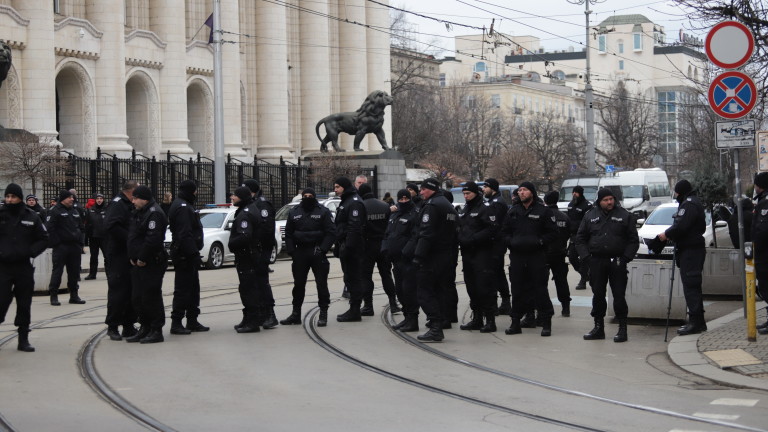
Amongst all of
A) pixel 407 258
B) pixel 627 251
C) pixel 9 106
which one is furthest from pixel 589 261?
pixel 9 106

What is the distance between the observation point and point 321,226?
49.1 feet

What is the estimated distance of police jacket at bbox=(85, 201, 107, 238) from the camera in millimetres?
22330

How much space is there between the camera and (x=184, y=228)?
1389 centimetres

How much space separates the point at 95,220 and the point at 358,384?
535 inches

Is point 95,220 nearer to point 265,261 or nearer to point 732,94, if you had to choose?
point 265,261

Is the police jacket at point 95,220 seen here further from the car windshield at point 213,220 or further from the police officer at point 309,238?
the police officer at point 309,238

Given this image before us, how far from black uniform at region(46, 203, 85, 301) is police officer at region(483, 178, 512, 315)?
708cm

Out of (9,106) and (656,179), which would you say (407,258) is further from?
(656,179)

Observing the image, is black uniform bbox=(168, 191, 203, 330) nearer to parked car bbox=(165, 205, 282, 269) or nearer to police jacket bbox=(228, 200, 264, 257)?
police jacket bbox=(228, 200, 264, 257)

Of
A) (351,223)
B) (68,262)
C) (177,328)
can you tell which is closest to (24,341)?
(177,328)

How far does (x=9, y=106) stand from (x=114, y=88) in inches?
223

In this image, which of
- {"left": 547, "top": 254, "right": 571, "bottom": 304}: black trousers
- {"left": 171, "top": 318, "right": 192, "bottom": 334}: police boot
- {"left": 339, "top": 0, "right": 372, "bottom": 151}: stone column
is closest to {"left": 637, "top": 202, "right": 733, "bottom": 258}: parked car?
{"left": 547, "top": 254, "right": 571, "bottom": 304}: black trousers

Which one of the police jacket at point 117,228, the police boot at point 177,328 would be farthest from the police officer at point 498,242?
the police jacket at point 117,228

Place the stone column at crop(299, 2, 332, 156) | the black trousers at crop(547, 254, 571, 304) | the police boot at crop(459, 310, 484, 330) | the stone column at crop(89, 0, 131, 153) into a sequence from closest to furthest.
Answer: the police boot at crop(459, 310, 484, 330) < the black trousers at crop(547, 254, 571, 304) < the stone column at crop(89, 0, 131, 153) < the stone column at crop(299, 2, 332, 156)
